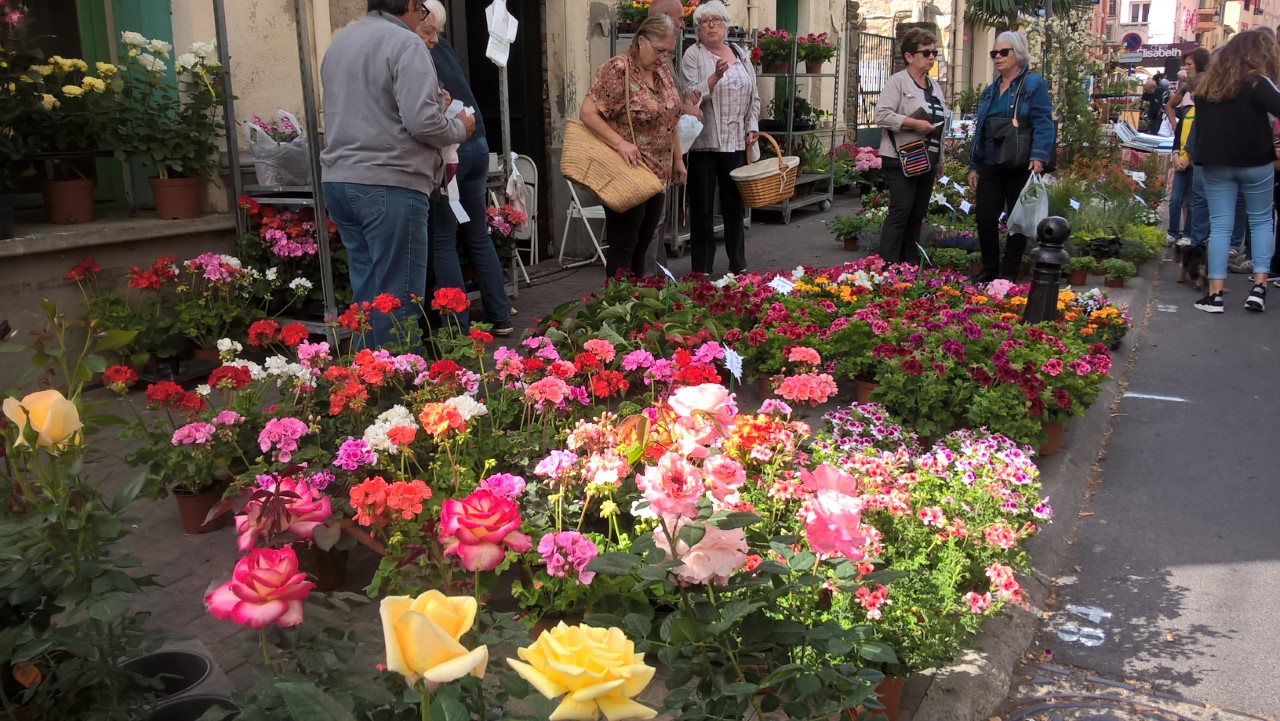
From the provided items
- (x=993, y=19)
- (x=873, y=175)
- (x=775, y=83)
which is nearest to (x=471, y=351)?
(x=775, y=83)

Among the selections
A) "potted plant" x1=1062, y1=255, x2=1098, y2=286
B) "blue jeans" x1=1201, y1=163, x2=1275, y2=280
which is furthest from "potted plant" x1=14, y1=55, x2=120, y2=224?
"blue jeans" x1=1201, y1=163, x2=1275, y2=280

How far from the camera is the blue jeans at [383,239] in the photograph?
4.38m

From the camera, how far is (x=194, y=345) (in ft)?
18.0

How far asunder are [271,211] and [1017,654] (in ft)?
15.2

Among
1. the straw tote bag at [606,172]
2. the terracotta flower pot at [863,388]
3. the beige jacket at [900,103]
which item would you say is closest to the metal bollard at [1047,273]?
the terracotta flower pot at [863,388]

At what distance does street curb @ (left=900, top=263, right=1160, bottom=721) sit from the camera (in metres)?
2.66

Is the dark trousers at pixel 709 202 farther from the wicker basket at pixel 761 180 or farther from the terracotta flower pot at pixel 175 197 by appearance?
the terracotta flower pot at pixel 175 197

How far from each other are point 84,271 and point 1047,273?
5.03 meters

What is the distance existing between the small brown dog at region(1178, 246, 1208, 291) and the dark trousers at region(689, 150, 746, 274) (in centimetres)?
397

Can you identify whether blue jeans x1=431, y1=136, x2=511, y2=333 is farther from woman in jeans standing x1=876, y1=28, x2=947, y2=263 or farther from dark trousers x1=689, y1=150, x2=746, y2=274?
woman in jeans standing x1=876, y1=28, x2=947, y2=263

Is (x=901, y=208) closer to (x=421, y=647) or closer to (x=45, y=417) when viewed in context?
(x=45, y=417)

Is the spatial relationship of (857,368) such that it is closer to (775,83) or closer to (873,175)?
(775,83)

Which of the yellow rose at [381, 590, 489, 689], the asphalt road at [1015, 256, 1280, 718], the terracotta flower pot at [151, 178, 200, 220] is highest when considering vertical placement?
the terracotta flower pot at [151, 178, 200, 220]

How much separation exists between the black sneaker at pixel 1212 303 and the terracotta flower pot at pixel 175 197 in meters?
7.15
